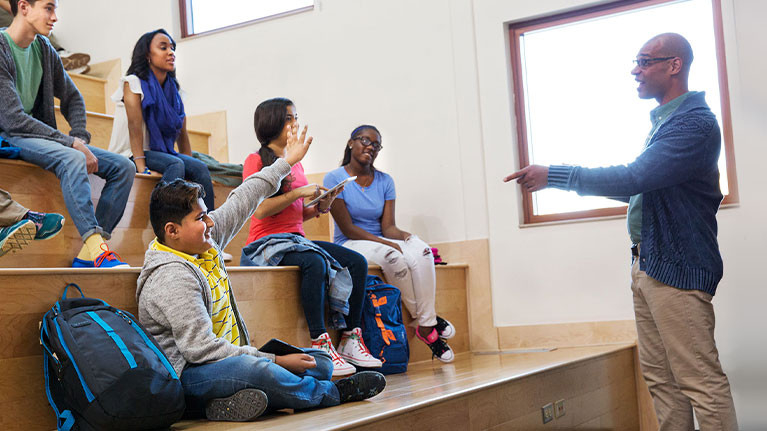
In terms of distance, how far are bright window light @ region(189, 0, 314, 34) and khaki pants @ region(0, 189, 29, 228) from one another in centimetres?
276

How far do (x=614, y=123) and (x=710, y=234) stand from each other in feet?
5.63

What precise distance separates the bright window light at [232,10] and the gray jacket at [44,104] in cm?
195

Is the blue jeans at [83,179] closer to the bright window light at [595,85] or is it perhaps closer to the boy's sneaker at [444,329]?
the boy's sneaker at [444,329]

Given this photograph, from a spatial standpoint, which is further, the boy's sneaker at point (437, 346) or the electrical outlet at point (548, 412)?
the boy's sneaker at point (437, 346)

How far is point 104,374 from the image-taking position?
70.6 inches

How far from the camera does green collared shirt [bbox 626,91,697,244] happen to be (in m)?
2.63

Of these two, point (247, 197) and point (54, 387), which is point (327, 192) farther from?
point (54, 387)

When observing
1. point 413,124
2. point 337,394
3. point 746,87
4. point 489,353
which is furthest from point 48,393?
point 746,87

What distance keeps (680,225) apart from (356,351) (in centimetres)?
127

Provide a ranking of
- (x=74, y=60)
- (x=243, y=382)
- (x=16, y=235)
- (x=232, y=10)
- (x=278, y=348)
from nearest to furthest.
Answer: (x=243, y=382) → (x=278, y=348) → (x=16, y=235) → (x=232, y=10) → (x=74, y=60)

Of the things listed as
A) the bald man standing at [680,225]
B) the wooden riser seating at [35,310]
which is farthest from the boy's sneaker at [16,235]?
the bald man standing at [680,225]

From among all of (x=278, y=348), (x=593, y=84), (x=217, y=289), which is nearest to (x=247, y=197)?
(x=217, y=289)

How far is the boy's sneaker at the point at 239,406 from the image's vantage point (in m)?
2.00

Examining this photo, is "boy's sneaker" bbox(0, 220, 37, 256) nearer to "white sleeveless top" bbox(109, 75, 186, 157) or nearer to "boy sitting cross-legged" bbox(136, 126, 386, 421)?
"boy sitting cross-legged" bbox(136, 126, 386, 421)
